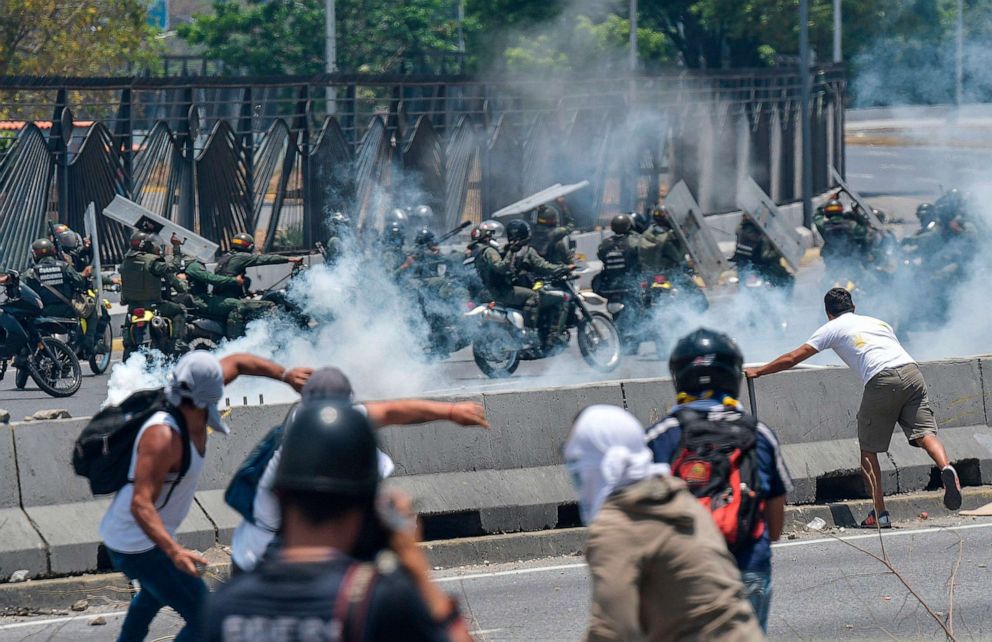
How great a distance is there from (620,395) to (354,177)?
1494 centimetres

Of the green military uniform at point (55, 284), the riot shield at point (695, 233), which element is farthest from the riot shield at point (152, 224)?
the riot shield at point (695, 233)

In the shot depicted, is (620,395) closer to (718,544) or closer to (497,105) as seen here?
(718,544)

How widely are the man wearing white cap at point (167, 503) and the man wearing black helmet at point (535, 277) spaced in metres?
9.12

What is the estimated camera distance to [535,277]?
1420 centimetres

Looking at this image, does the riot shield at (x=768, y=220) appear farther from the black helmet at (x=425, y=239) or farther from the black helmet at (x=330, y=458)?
the black helmet at (x=330, y=458)

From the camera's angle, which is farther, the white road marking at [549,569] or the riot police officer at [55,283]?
the riot police officer at [55,283]

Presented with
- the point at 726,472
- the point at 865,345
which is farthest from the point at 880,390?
the point at 726,472

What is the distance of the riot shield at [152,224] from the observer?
1477 centimetres

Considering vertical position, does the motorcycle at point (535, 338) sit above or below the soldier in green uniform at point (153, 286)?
below

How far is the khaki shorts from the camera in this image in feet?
27.7

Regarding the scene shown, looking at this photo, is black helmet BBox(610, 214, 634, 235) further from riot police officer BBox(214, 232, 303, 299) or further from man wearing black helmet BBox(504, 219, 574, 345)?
riot police officer BBox(214, 232, 303, 299)

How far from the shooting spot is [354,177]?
23250 millimetres

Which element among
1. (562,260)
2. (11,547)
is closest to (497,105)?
(562,260)

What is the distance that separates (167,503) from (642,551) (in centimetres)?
194
